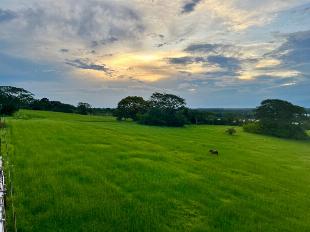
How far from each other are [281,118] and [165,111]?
3429 centimetres

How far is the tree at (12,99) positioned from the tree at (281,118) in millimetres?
71358

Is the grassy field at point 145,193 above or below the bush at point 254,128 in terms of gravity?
below

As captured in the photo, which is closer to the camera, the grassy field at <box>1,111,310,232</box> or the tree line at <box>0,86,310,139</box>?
the grassy field at <box>1,111,310,232</box>

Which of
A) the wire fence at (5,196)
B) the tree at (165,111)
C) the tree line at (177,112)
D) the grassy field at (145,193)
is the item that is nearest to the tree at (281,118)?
the tree line at (177,112)

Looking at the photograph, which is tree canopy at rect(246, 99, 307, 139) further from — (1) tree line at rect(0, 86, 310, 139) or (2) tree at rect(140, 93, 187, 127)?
(2) tree at rect(140, 93, 187, 127)

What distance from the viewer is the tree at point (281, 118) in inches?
4080

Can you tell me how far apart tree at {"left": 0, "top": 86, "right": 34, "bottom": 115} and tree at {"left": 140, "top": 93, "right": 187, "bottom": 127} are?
36.8 metres

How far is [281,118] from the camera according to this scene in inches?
4193

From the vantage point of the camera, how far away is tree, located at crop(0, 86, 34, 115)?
9662cm

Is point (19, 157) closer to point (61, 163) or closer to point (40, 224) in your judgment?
point (61, 163)

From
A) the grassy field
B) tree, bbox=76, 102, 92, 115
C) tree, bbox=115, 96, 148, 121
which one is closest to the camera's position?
the grassy field

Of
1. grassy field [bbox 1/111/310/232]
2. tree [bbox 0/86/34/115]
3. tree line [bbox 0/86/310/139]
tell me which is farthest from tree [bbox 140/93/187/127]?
grassy field [bbox 1/111/310/232]

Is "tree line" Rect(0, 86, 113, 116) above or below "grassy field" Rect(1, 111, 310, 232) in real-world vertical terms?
above

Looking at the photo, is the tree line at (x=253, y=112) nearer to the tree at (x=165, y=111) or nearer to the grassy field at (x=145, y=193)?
the tree at (x=165, y=111)
